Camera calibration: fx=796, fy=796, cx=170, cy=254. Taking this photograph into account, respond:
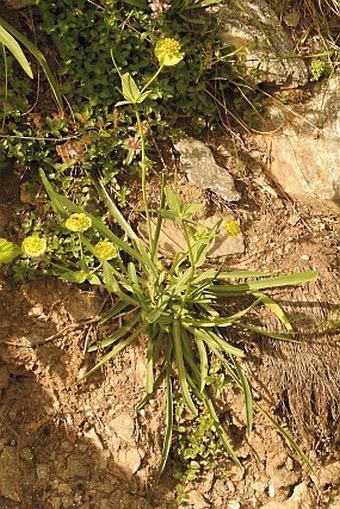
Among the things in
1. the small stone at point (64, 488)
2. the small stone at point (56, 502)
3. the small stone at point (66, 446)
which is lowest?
the small stone at point (56, 502)

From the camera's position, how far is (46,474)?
255 cm

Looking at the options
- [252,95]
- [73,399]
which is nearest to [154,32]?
[252,95]

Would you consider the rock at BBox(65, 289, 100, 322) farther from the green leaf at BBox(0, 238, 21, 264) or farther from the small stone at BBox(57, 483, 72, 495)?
the small stone at BBox(57, 483, 72, 495)

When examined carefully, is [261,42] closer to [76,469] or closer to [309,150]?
[309,150]

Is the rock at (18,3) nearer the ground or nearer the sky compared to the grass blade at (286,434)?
nearer the sky

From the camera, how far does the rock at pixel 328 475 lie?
2.85 meters

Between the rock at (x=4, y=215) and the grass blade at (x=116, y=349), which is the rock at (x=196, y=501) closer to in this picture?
the grass blade at (x=116, y=349)

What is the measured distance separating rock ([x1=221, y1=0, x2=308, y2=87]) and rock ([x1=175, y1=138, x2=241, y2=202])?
41 centimetres

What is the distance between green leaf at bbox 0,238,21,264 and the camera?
8.02 feet

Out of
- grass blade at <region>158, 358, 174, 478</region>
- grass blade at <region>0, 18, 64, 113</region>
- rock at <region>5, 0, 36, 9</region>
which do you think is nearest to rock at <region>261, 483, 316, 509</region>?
grass blade at <region>158, 358, 174, 478</region>

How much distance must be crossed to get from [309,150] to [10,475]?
174 cm

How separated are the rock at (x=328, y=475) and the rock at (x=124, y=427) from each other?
0.70 metres

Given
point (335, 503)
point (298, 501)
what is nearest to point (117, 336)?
point (298, 501)

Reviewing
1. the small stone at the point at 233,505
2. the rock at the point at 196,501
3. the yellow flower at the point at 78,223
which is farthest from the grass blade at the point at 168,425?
the yellow flower at the point at 78,223
